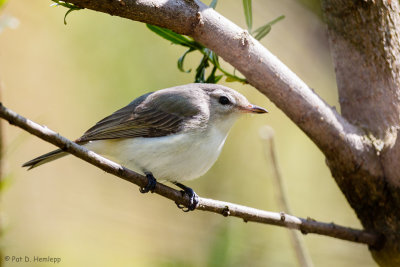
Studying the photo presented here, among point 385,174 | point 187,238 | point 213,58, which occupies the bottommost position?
point 187,238

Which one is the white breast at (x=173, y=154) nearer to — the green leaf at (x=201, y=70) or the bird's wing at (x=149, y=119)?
the bird's wing at (x=149, y=119)

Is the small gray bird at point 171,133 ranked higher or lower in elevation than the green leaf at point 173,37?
lower

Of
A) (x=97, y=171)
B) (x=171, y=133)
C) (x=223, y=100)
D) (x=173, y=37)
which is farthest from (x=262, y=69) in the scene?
(x=97, y=171)

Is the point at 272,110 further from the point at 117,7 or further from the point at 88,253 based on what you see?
the point at 117,7

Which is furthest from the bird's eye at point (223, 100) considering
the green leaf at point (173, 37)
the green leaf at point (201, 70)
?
the green leaf at point (173, 37)

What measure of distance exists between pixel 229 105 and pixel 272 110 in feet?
5.95

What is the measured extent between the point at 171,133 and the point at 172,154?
19 cm

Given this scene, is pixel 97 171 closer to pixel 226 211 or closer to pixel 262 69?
pixel 226 211

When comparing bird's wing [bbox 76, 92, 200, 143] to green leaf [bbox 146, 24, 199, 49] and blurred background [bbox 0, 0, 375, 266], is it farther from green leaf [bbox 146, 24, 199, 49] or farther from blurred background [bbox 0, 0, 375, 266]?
blurred background [bbox 0, 0, 375, 266]

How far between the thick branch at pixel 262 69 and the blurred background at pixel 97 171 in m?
1.78

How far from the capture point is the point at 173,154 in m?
2.75

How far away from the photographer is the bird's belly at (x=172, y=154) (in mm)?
2760

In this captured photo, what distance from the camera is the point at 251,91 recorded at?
4832 mm

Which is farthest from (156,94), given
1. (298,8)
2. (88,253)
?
(88,253)
